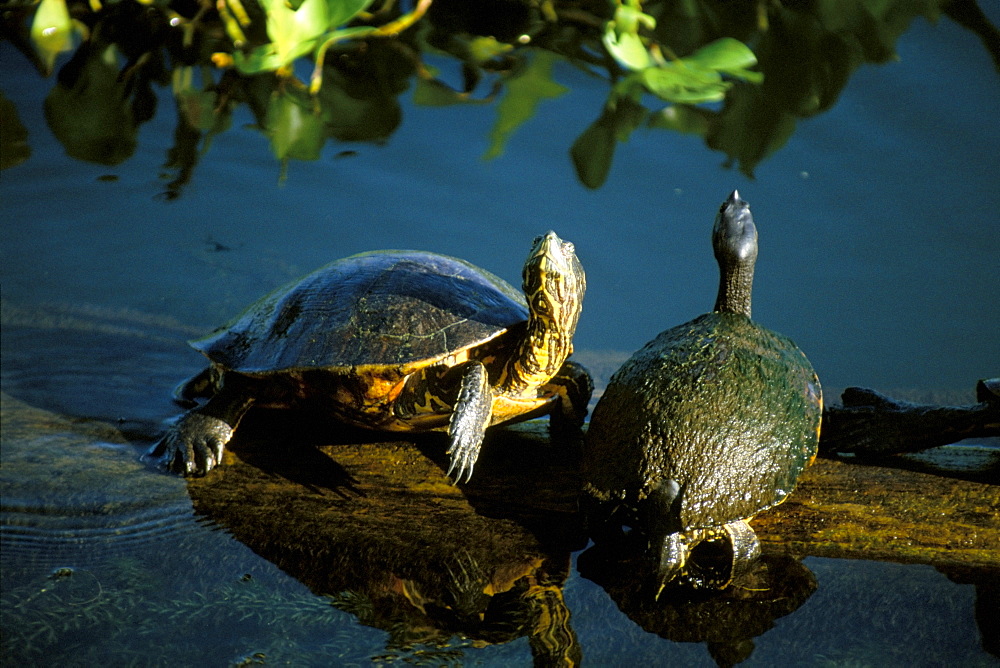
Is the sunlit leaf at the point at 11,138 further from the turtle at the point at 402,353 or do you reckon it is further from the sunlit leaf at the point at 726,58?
the sunlit leaf at the point at 726,58

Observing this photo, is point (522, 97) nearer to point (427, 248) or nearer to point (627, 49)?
point (627, 49)

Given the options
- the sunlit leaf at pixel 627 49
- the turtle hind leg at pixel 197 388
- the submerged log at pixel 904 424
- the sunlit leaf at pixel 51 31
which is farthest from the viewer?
the sunlit leaf at pixel 51 31

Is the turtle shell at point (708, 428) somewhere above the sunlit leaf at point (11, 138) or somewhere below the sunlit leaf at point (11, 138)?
above

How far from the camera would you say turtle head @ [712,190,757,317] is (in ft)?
8.52

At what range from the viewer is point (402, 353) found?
2.49m

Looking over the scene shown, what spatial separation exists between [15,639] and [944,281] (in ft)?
12.7

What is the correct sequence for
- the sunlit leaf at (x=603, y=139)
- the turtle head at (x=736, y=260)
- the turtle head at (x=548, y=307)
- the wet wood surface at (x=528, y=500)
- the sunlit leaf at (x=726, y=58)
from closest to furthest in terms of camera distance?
the wet wood surface at (x=528, y=500)
the turtle head at (x=548, y=307)
the turtle head at (x=736, y=260)
the sunlit leaf at (x=726, y=58)
the sunlit leaf at (x=603, y=139)

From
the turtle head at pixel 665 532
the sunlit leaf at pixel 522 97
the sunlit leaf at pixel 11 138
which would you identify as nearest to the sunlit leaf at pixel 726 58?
the sunlit leaf at pixel 522 97

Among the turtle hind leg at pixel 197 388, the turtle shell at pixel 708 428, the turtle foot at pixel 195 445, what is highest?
the turtle shell at pixel 708 428

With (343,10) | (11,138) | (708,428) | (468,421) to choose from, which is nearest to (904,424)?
(708,428)

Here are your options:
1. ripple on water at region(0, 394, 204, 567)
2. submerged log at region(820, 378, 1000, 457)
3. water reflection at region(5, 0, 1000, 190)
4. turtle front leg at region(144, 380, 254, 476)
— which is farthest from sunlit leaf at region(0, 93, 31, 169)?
submerged log at region(820, 378, 1000, 457)

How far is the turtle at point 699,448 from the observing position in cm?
202

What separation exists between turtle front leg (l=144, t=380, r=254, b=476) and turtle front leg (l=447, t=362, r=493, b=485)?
0.72 meters

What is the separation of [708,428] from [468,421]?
0.62 metres
